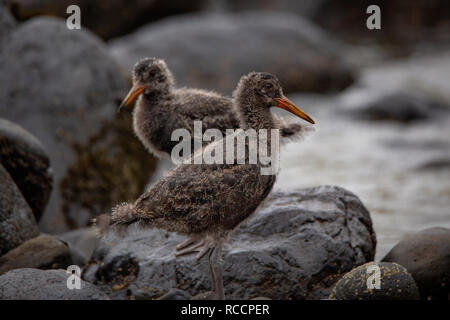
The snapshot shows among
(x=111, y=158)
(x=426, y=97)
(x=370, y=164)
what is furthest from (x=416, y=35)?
(x=111, y=158)

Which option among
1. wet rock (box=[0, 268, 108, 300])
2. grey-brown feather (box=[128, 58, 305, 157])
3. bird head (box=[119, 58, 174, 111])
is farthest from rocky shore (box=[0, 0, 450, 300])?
bird head (box=[119, 58, 174, 111])

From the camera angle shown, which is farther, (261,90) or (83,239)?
(83,239)

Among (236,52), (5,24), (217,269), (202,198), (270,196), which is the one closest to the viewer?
(202,198)

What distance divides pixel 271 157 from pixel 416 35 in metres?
17.9

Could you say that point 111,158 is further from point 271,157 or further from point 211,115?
point 271,157

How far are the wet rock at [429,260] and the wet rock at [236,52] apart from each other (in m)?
9.36

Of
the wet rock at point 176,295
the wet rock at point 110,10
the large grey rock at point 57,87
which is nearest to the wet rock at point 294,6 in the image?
the wet rock at point 110,10

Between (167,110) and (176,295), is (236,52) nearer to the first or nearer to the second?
(167,110)

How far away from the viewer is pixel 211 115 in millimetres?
6695

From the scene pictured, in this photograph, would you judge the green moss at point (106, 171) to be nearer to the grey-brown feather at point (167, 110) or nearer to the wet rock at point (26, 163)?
the wet rock at point (26, 163)

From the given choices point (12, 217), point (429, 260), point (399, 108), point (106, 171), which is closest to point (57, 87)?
point (106, 171)

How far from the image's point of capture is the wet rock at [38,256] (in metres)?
6.07

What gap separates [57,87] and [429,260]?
568cm

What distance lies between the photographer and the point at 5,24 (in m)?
9.23
